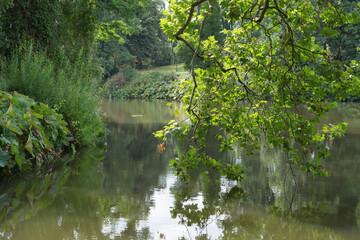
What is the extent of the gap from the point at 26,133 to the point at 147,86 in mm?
38810

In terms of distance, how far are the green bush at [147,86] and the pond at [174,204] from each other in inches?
1421

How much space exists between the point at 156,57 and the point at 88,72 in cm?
4403

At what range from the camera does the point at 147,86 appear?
145 ft

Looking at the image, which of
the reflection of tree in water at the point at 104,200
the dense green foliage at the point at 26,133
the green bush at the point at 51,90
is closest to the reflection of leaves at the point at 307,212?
the reflection of tree in water at the point at 104,200

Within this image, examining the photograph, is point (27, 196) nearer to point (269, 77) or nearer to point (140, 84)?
point (269, 77)

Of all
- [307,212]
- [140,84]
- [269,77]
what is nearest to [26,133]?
[269,77]

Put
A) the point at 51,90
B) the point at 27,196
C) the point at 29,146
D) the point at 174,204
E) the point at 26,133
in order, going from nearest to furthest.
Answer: the point at 174,204
the point at 27,196
the point at 29,146
the point at 26,133
the point at 51,90

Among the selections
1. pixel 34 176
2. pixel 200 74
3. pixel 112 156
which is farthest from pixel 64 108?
pixel 200 74

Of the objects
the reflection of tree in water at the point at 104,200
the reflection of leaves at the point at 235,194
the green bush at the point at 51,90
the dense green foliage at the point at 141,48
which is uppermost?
the dense green foliage at the point at 141,48

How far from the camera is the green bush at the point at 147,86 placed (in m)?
42.8

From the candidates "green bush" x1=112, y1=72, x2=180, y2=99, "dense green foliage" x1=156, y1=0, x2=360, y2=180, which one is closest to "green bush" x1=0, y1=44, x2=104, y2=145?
"dense green foliage" x1=156, y1=0, x2=360, y2=180

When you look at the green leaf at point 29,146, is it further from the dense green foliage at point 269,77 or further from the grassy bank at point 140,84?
the grassy bank at point 140,84

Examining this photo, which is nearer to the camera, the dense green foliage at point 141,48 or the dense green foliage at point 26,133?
the dense green foliage at point 26,133

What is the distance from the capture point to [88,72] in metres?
12.1
